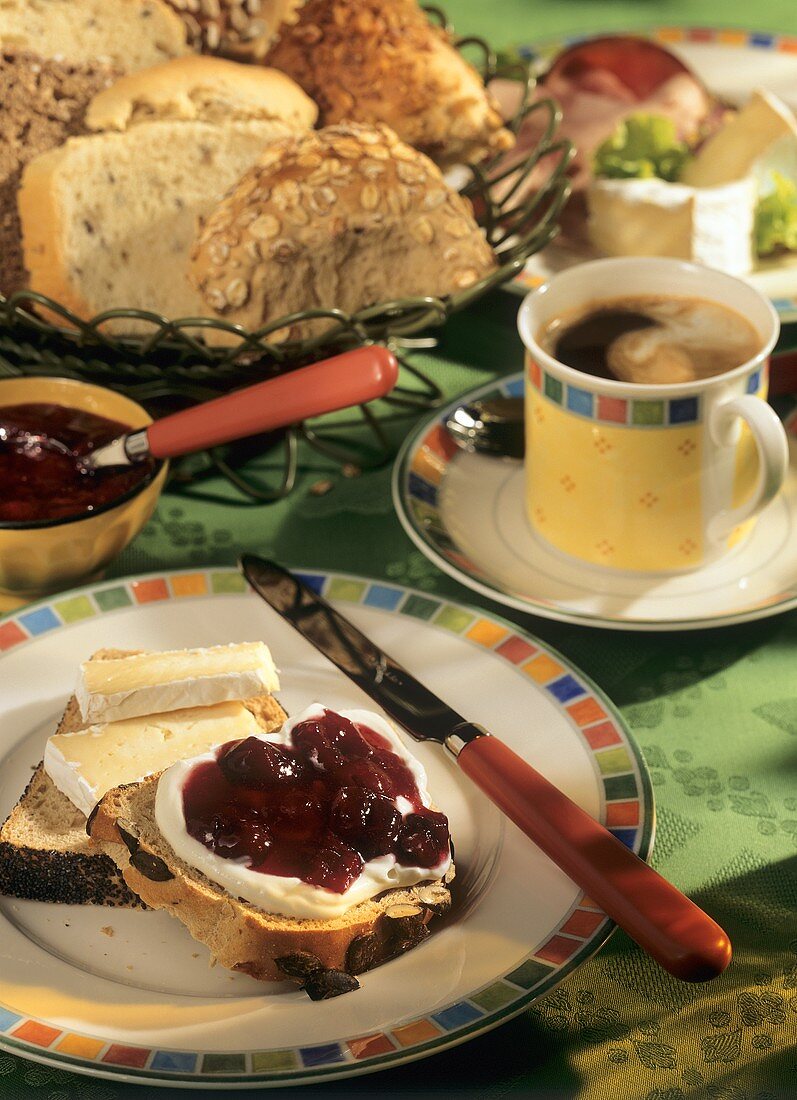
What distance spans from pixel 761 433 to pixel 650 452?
14 cm

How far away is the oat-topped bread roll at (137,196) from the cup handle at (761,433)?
2.56 ft

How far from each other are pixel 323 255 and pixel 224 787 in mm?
908

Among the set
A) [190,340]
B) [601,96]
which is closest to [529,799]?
[190,340]

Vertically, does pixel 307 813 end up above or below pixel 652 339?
below

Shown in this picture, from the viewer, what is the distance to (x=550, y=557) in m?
1.76

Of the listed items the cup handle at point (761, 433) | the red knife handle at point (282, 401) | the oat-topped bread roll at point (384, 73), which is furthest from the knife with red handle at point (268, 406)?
the oat-topped bread roll at point (384, 73)

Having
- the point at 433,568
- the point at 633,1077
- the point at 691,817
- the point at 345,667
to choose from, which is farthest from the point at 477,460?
the point at 633,1077

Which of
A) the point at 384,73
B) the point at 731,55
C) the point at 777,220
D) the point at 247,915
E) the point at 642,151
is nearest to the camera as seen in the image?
the point at 247,915

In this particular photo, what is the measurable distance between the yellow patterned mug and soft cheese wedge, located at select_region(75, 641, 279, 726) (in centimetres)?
53

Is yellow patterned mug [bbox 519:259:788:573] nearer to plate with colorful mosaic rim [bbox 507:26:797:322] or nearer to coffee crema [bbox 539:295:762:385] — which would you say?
coffee crema [bbox 539:295:762:385]

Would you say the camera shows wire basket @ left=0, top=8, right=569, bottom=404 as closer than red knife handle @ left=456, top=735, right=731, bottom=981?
No

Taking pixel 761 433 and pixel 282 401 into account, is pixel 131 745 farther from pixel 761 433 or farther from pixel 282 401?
pixel 761 433

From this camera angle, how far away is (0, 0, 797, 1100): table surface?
1159mm

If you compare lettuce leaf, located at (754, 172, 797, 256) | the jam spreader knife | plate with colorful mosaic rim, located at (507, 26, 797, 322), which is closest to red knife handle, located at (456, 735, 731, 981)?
the jam spreader knife
